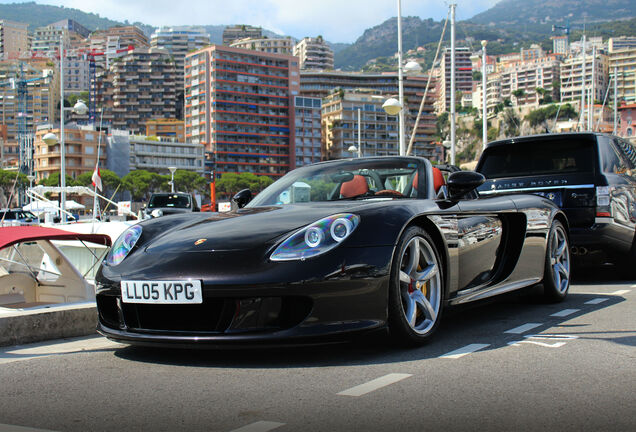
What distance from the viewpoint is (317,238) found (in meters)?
3.93

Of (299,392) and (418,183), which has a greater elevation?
(418,183)

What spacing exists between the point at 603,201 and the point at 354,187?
4058mm

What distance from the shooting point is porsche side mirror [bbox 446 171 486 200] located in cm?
490

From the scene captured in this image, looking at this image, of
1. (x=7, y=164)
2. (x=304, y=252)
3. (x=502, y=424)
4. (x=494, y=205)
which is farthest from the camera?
(x=7, y=164)

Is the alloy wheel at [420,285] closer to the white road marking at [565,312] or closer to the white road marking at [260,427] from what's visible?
the white road marking at [260,427]

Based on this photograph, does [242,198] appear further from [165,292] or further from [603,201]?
[603,201]

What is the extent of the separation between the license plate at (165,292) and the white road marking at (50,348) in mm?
954

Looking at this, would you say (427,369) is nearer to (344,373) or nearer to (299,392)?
(344,373)

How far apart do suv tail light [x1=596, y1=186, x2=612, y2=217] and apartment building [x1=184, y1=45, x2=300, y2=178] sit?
146 meters

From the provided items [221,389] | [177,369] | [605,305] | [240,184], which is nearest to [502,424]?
[221,389]

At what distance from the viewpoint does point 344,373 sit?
3660 millimetres

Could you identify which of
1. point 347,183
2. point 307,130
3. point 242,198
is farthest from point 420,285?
point 307,130

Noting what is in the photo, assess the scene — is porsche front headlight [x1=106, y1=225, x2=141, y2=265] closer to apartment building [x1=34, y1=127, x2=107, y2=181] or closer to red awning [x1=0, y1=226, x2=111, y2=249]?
red awning [x1=0, y1=226, x2=111, y2=249]

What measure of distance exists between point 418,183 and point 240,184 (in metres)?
142
